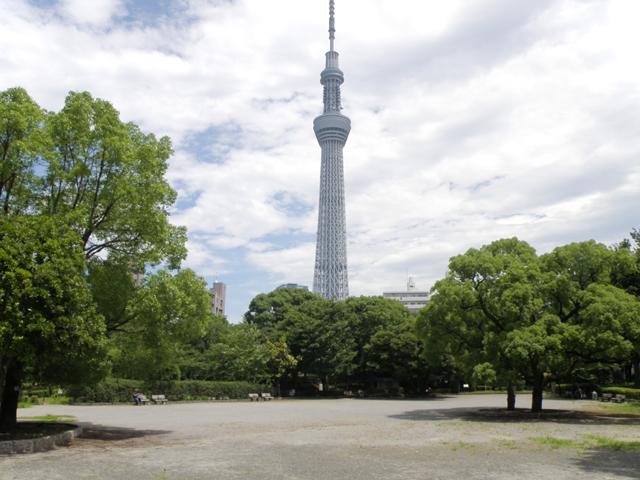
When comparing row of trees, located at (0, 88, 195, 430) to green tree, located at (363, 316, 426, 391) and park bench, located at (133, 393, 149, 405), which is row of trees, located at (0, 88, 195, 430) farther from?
green tree, located at (363, 316, 426, 391)

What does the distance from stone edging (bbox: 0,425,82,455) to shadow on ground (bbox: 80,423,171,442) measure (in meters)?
1.40

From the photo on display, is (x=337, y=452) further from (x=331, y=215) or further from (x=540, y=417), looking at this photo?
(x=331, y=215)

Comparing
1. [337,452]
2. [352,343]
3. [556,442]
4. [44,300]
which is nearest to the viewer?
[337,452]

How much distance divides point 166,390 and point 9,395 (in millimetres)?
20610

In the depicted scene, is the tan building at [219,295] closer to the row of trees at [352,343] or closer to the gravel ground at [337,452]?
the row of trees at [352,343]

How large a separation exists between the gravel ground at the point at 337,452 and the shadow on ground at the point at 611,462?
20 millimetres

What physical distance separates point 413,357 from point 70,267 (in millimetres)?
30817

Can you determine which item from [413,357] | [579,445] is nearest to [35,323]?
[579,445]

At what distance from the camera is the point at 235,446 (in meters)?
13.6

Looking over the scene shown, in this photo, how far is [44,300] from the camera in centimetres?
1273

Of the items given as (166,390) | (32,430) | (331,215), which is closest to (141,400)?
(166,390)

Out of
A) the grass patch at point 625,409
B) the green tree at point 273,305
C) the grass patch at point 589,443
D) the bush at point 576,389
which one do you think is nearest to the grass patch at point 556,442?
the grass patch at point 589,443

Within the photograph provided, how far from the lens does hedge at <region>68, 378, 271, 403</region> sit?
3148 centimetres

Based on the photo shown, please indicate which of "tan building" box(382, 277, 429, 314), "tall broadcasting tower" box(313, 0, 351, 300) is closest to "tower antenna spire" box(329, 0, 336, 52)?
"tall broadcasting tower" box(313, 0, 351, 300)
